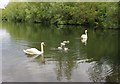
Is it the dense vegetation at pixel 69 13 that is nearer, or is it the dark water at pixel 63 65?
the dark water at pixel 63 65

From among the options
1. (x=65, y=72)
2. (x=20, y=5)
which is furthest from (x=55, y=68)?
(x=20, y=5)

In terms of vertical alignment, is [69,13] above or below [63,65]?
above

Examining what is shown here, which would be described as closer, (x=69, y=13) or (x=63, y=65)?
(x=63, y=65)

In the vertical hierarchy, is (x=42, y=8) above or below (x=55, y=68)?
above

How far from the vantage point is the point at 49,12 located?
196 ft

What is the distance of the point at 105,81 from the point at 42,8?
49046 millimetres

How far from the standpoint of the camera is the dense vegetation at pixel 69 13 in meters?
46.1

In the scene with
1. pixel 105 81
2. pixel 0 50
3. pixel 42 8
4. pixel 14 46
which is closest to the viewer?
pixel 105 81

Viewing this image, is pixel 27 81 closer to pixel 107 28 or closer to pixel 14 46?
pixel 14 46

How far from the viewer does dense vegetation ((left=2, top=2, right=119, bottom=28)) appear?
1813 inches

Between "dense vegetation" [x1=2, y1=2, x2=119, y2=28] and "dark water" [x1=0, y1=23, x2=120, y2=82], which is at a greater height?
"dense vegetation" [x1=2, y1=2, x2=119, y2=28]

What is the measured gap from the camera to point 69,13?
55.1 m

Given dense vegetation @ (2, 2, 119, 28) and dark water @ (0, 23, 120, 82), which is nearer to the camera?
dark water @ (0, 23, 120, 82)

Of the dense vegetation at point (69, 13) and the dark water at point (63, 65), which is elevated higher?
the dense vegetation at point (69, 13)
